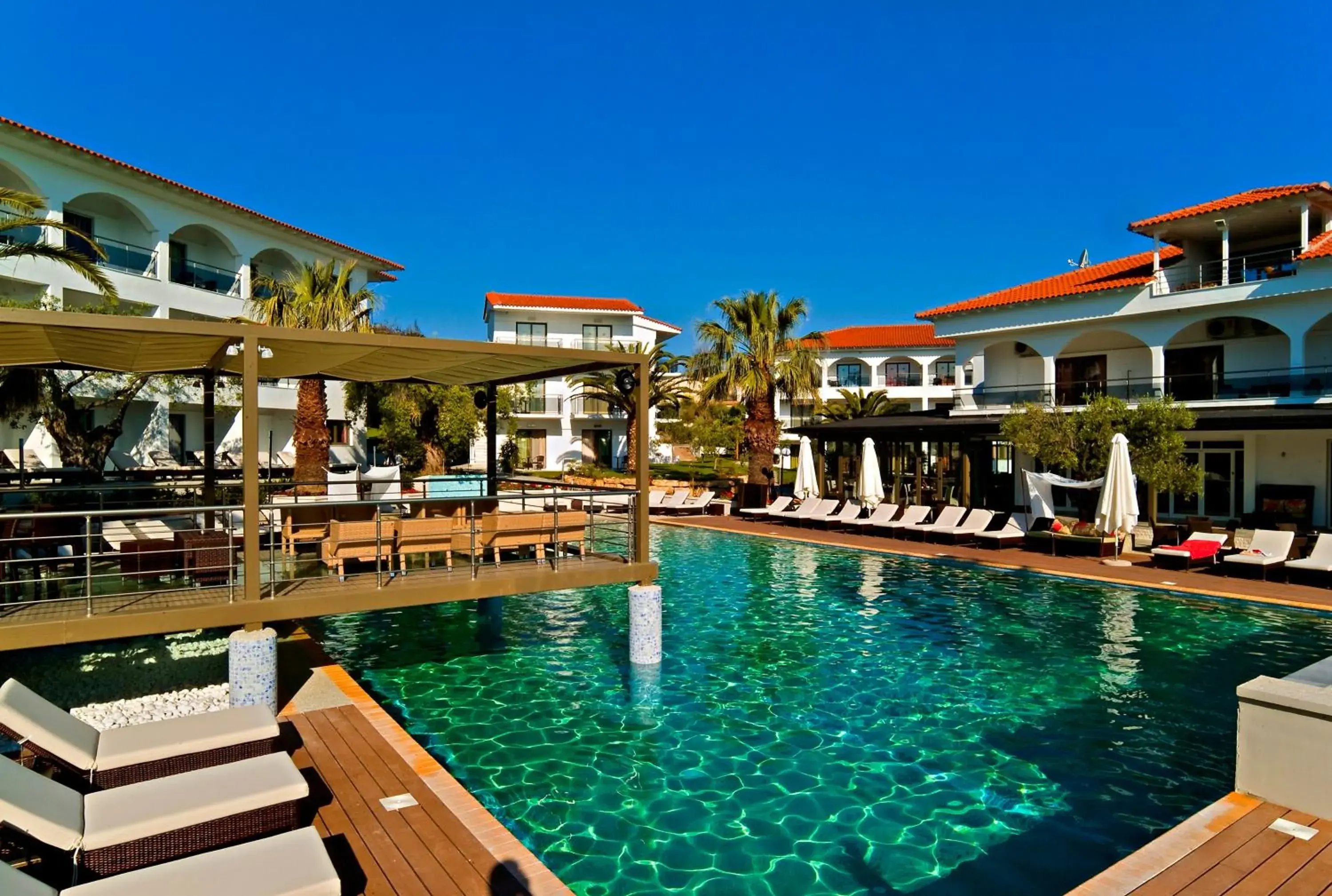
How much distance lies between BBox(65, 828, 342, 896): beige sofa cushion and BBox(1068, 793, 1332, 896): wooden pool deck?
12.9ft

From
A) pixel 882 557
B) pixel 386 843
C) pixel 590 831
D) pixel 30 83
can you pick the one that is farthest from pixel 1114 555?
pixel 30 83

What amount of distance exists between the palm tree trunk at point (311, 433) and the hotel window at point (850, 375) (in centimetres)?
4399

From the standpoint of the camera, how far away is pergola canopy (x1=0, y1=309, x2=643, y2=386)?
6.73 metres

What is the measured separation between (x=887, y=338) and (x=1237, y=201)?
35.2 meters

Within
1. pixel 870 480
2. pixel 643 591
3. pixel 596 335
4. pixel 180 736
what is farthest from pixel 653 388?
pixel 180 736

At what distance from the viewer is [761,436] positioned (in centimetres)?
2803

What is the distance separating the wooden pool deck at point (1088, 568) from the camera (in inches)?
508

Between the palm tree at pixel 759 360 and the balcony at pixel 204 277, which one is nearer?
the palm tree at pixel 759 360

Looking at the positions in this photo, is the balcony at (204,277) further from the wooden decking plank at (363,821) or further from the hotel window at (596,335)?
the wooden decking plank at (363,821)

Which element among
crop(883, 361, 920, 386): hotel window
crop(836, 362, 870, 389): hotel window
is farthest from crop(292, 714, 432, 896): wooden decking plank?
crop(883, 361, 920, 386): hotel window

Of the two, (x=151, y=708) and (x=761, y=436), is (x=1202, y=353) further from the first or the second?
(x=151, y=708)

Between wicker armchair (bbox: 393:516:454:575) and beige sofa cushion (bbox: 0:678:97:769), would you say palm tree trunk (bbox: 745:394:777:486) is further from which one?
beige sofa cushion (bbox: 0:678:97:769)

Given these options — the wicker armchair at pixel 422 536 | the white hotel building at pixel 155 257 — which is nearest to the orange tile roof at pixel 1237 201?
the wicker armchair at pixel 422 536

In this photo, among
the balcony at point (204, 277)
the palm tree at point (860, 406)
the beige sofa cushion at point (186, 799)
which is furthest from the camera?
the palm tree at point (860, 406)
